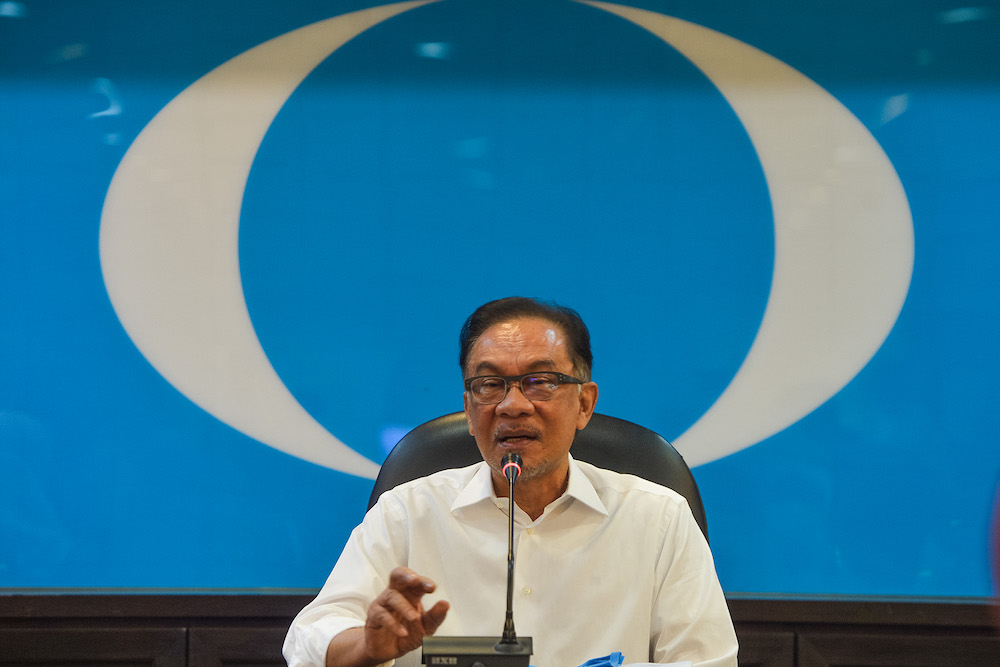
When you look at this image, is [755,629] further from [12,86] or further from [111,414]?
[12,86]

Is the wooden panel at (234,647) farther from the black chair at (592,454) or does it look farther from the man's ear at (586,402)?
the man's ear at (586,402)

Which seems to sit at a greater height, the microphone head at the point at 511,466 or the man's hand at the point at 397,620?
the microphone head at the point at 511,466

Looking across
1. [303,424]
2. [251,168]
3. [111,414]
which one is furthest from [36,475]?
[251,168]

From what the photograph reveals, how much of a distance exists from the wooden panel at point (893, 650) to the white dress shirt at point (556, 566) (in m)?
0.88

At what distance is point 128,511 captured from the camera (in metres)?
2.78

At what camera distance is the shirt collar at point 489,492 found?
199 centimetres

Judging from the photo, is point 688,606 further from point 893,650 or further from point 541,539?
point 893,650

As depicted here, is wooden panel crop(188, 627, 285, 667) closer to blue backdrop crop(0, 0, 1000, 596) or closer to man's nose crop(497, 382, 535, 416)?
blue backdrop crop(0, 0, 1000, 596)

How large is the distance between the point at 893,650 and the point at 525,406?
1472 millimetres

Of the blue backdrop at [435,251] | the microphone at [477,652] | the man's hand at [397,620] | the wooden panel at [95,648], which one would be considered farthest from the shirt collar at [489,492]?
the wooden panel at [95,648]

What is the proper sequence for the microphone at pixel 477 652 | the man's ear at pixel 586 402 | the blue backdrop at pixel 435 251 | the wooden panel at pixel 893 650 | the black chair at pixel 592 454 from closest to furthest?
1. the microphone at pixel 477 652
2. the man's ear at pixel 586 402
3. the black chair at pixel 592 454
4. the wooden panel at pixel 893 650
5. the blue backdrop at pixel 435 251

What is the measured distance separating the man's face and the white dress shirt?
0.37ft

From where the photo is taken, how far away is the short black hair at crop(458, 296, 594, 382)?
198cm

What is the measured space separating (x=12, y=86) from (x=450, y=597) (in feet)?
6.77
